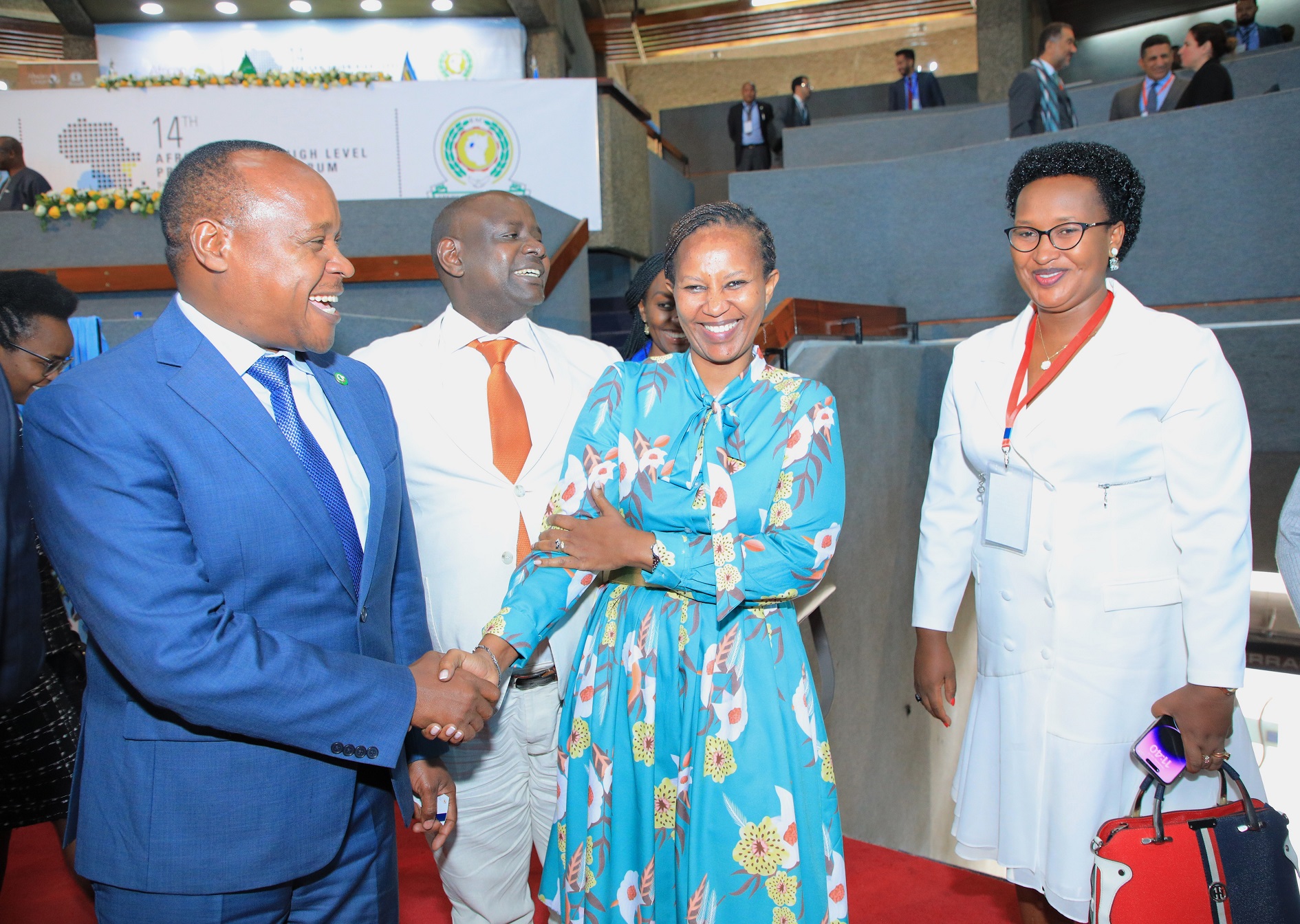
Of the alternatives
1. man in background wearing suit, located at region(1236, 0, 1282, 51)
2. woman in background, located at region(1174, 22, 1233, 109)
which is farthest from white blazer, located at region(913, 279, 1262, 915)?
man in background wearing suit, located at region(1236, 0, 1282, 51)

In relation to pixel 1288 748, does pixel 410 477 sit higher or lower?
higher

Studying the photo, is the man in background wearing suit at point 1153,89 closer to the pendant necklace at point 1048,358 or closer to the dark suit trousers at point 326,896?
the pendant necklace at point 1048,358

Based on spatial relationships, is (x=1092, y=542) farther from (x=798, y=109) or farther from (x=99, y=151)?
(x=798, y=109)

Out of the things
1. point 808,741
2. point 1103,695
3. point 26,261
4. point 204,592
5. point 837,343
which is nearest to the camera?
point 204,592

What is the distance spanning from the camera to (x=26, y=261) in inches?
205

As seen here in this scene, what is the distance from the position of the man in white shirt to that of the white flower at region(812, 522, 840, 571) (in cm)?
59

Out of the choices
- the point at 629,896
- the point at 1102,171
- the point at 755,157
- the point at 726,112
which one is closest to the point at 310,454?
the point at 629,896

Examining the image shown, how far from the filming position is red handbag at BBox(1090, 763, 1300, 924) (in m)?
1.57

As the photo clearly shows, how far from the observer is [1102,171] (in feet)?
5.86

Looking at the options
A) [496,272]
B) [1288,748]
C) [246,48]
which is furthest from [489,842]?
[246,48]

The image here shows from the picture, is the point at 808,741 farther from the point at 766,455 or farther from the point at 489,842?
the point at 489,842

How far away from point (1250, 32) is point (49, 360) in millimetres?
10240

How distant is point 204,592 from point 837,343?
8.66ft

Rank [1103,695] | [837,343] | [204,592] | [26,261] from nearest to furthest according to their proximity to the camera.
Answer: [204,592]
[1103,695]
[837,343]
[26,261]
